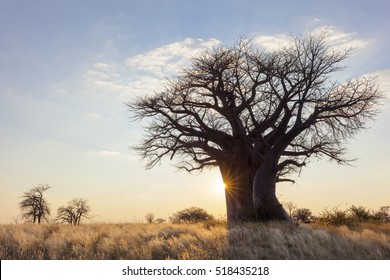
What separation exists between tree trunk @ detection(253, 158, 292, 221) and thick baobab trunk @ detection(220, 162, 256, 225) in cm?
108

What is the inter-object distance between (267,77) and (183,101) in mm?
3366

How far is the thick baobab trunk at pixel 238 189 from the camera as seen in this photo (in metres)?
16.5

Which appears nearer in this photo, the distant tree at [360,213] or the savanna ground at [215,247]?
the savanna ground at [215,247]

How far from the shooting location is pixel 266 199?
15008mm

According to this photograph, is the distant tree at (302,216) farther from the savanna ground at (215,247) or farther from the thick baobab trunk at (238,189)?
the savanna ground at (215,247)

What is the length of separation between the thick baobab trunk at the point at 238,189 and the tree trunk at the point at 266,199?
1.08 meters

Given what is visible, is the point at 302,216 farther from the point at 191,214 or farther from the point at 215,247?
the point at 215,247

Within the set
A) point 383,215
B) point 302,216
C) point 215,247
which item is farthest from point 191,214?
point 215,247

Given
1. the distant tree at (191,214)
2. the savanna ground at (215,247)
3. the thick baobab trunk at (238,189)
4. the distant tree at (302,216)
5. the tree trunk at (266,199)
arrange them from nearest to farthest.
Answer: the savanna ground at (215,247), the tree trunk at (266,199), the thick baobab trunk at (238,189), the distant tree at (302,216), the distant tree at (191,214)

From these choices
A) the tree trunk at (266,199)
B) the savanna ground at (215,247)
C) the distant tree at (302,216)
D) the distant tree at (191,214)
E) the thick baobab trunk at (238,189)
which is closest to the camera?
the savanna ground at (215,247)

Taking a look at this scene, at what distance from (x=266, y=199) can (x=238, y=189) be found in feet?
6.35

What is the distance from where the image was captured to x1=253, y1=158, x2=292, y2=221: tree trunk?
1480cm

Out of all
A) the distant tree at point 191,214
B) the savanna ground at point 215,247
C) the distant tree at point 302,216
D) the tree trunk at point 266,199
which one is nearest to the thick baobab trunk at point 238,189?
the tree trunk at point 266,199
